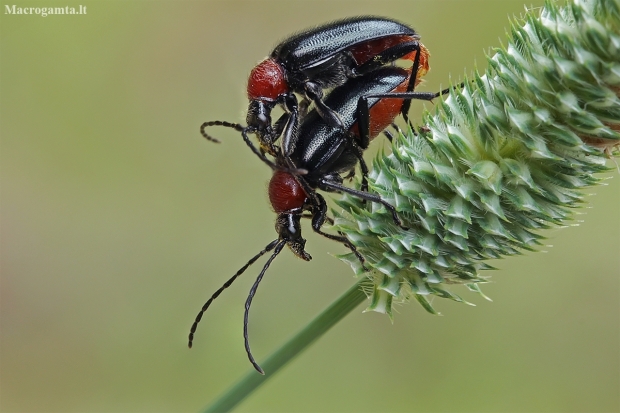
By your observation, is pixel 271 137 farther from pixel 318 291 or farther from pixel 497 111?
pixel 318 291

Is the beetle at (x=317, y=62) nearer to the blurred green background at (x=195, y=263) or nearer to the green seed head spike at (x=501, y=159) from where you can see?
the green seed head spike at (x=501, y=159)

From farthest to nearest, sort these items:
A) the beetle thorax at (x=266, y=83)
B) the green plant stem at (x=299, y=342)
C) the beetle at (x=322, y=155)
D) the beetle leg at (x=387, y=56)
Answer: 1. the beetle thorax at (x=266, y=83)
2. the beetle leg at (x=387, y=56)
3. the beetle at (x=322, y=155)
4. the green plant stem at (x=299, y=342)

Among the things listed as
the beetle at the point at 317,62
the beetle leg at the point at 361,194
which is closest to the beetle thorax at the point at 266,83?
the beetle at the point at 317,62

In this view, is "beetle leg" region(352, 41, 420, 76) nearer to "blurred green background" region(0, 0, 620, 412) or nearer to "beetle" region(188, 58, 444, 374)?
"beetle" region(188, 58, 444, 374)

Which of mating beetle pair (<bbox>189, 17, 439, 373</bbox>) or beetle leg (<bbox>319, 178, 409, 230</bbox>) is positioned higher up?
mating beetle pair (<bbox>189, 17, 439, 373</bbox>)

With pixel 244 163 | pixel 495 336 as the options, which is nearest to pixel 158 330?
pixel 244 163

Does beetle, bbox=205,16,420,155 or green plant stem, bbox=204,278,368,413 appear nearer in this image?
green plant stem, bbox=204,278,368,413

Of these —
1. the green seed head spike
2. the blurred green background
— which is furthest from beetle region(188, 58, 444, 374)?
the blurred green background
